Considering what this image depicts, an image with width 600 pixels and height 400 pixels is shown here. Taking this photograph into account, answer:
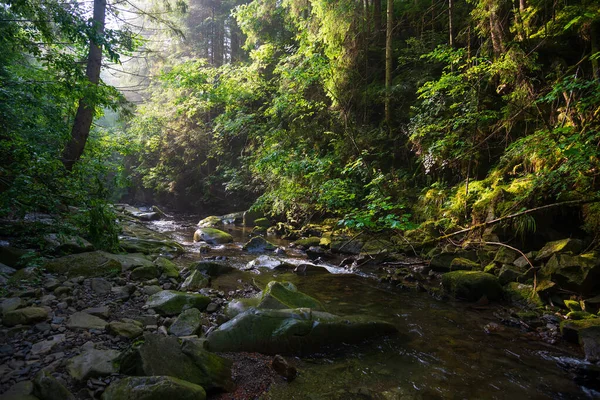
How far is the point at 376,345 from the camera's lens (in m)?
4.18

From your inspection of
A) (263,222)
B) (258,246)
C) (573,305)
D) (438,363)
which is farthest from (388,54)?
(438,363)

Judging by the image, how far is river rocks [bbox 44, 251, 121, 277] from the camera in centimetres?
501

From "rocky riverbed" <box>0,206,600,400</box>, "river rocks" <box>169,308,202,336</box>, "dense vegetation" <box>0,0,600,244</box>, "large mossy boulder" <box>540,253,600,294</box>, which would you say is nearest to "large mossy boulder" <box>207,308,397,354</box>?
"rocky riverbed" <box>0,206,600,400</box>

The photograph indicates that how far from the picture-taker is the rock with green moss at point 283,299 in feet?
14.8

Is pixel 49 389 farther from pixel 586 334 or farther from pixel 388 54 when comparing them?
pixel 388 54

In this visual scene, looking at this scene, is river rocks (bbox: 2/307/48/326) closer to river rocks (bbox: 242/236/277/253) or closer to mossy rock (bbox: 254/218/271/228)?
river rocks (bbox: 242/236/277/253)

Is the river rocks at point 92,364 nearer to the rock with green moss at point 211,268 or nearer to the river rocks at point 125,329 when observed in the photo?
the river rocks at point 125,329

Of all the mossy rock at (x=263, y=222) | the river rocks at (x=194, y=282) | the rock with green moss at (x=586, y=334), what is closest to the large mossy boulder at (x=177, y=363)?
the river rocks at (x=194, y=282)

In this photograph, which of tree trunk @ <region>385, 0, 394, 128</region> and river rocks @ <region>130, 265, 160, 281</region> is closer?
river rocks @ <region>130, 265, 160, 281</region>

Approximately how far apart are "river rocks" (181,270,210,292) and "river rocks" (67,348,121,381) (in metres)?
2.90

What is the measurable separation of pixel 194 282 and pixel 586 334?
636 centimetres

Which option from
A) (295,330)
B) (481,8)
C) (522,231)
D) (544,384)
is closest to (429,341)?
(544,384)

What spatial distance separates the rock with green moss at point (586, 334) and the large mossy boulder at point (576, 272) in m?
0.83

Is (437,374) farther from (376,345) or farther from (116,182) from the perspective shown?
(116,182)
